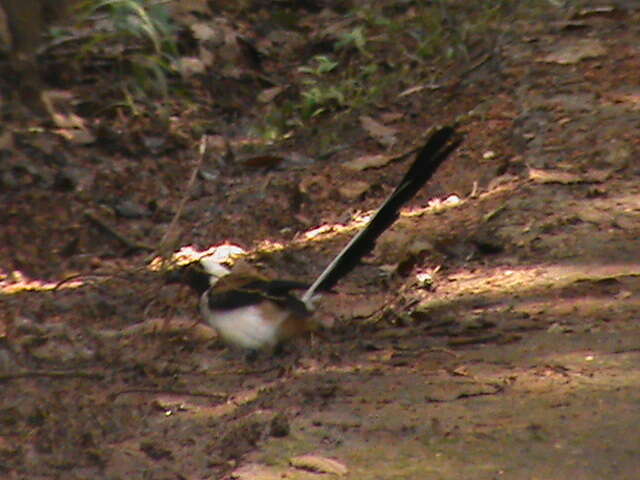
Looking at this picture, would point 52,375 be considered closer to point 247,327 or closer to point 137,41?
point 247,327

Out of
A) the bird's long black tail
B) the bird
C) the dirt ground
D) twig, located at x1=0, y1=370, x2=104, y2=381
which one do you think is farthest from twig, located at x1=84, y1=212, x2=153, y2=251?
twig, located at x1=0, y1=370, x2=104, y2=381

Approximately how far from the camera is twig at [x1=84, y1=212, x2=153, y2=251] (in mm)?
3604

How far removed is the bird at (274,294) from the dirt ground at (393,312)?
5cm

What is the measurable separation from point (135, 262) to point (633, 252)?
1379 millimetres

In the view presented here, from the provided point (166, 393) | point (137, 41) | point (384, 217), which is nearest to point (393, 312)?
point (384, 217)

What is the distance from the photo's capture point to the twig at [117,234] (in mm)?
3604

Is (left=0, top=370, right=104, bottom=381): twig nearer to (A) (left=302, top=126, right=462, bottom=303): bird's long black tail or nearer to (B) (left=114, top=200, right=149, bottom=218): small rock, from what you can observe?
(A) (left=302, top=126, right=462, bottom=303): bird's long black tail

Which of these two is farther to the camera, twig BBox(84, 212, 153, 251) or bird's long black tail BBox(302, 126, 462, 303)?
twig BBox(84, 212, 153, 251)

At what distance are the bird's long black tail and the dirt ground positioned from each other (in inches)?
3.4

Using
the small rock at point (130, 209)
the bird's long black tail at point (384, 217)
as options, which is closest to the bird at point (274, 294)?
the bird's long black tail at point (384, 217)

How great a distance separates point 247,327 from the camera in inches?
108

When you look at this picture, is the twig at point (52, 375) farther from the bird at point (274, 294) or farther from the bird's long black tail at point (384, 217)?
the bird's long black tail at point (384, 217)

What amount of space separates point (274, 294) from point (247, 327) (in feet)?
0.31

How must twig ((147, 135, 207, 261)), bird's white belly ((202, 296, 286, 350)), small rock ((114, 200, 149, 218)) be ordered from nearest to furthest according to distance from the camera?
bird's white belly ((202, 296, 286, 350))
twig ((147, 135, 207, 261))
small rock ((114, 200, 149, 218))
